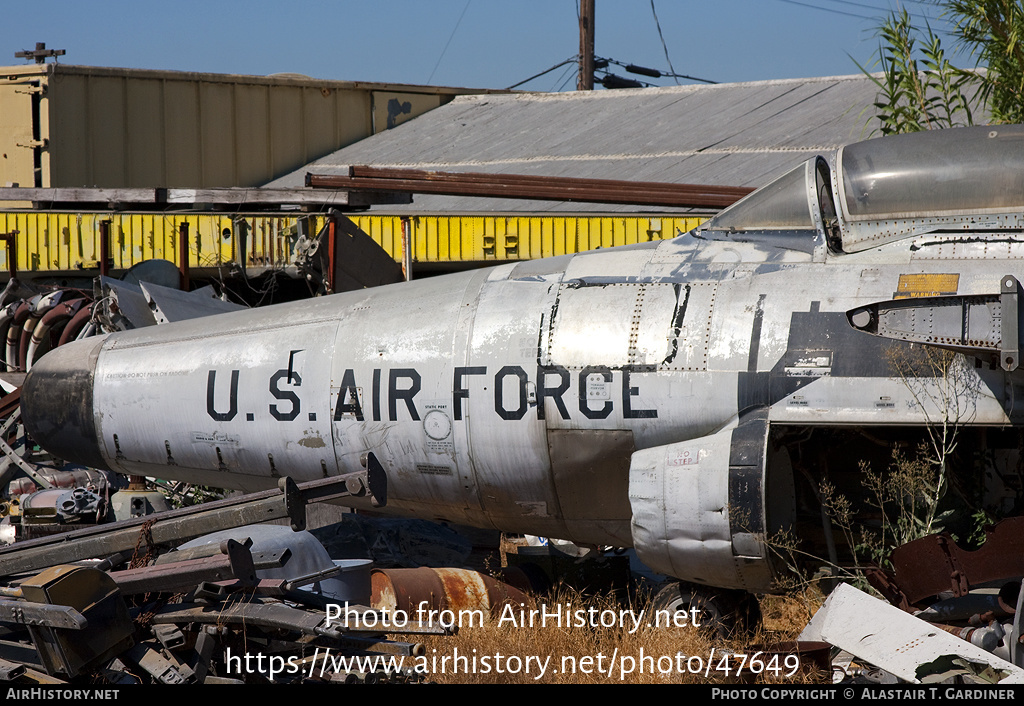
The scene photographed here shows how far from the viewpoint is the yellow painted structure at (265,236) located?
1920 cm

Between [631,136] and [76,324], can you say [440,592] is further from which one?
[631,136]

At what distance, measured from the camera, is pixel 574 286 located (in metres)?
6.69

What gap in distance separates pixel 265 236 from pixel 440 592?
13.0 meters

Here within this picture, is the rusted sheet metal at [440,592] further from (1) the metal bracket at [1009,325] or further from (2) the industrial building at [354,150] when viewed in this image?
(2) the industrial building at [354,150]

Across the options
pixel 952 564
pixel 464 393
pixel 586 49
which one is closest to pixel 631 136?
pixel 586 49

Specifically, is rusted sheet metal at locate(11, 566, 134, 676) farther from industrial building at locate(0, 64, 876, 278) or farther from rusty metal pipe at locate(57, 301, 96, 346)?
industrial building at locate(0, 64, 876, 278)

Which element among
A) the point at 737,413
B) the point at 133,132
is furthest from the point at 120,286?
the point at 133,132

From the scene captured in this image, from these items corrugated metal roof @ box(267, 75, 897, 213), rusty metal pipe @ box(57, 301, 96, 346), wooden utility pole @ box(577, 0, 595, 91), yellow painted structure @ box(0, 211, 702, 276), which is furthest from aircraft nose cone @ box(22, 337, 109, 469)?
wooden utility pole @ box(577, 0, 595, 91)

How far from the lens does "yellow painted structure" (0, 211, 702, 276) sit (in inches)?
756

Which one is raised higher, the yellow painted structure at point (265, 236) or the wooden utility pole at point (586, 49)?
the wooden utility pole at point (586, 49)

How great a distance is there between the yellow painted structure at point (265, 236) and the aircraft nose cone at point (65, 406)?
37.1ft

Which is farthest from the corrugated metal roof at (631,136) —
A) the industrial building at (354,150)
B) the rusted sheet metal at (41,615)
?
the rusted sheet metal at (41,615)

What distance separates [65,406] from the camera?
303 inches

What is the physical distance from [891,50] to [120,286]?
9.07 metres
